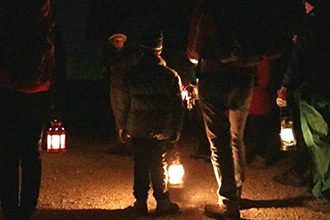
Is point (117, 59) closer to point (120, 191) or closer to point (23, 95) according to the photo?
point (120, 191)

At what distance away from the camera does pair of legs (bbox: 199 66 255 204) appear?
6395 mm

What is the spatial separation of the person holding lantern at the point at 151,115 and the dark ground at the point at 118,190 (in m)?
0.31

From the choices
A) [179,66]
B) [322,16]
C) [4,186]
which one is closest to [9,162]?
[4,186]

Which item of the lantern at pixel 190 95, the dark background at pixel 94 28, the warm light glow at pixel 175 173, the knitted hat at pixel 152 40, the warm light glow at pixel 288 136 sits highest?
the knitted hat at pixel 152 40

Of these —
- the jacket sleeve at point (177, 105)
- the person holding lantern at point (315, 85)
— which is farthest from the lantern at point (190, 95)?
the person holding lantern at point (315, 85)

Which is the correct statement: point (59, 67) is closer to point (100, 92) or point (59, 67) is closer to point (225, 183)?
point (225, 183)

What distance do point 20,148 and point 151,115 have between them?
4.34 ft

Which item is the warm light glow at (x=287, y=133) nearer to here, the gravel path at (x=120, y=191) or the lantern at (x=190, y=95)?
the gravel path at (x=120, y=191)

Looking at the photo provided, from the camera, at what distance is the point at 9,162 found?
5793 mm

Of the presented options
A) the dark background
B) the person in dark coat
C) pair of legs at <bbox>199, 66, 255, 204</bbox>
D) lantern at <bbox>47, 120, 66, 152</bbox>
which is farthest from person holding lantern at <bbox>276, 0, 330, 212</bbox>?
the dark background

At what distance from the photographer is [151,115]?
6516 millimetres

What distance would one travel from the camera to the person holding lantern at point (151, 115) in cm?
648

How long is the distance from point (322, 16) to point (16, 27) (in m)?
2.92

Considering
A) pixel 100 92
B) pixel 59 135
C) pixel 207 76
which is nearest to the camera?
pixel 207 76
